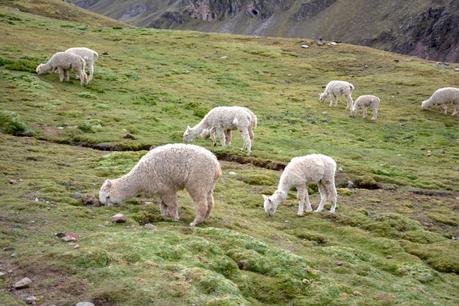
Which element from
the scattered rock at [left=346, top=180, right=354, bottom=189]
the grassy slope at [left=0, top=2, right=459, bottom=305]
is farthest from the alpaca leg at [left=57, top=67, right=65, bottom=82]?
the scattered rock at [left=346, top=180, right=354, bottom=189]

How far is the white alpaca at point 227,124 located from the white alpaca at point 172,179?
11.7 m

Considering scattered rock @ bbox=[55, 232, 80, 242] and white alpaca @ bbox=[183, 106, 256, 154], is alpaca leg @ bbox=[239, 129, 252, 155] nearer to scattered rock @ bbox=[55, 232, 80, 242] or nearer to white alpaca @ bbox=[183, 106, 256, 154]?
white alpaca @ bbox=[183, 106, 256, 154]

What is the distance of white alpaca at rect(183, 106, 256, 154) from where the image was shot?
26250 mm

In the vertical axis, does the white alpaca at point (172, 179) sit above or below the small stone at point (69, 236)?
above

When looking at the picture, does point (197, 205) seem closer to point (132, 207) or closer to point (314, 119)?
point (132, 207)

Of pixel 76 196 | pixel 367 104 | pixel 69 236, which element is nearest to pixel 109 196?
pixel 76 196

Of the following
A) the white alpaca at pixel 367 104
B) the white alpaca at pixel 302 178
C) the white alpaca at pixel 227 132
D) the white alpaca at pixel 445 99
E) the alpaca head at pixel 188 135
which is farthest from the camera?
the white alpaca at pixel 445 99

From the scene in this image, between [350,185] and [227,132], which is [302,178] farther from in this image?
[227,132]

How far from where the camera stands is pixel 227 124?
26531 millimetres

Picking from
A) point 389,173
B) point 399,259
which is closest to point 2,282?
point 399,259

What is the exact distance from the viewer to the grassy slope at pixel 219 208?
10.5 meters

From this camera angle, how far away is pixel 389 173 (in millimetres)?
27125

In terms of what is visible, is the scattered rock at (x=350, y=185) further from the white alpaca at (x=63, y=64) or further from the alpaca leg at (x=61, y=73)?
the alpaca leg at (x=61, y=73)

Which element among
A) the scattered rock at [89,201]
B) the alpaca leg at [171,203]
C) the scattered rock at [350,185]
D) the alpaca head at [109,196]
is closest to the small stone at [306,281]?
the alpaca leg at [171,203]
